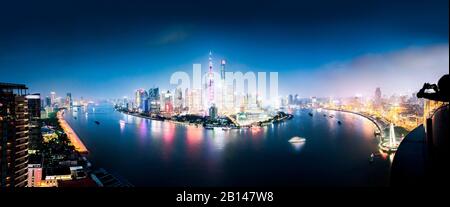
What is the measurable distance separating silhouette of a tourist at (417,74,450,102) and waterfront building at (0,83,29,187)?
5544 millimetres

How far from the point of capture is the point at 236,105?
2019cm

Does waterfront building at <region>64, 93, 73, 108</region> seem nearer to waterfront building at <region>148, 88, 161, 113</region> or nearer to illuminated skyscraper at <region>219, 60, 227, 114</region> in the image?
waterfront building at <region>148, 88, 161, 113</region>

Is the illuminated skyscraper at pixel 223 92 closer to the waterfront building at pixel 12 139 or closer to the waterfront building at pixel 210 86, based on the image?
the waterfront building at pixel 210 86

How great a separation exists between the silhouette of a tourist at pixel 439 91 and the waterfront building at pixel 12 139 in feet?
18.2

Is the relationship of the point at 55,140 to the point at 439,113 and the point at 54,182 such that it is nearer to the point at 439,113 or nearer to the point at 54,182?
the point at 54,182

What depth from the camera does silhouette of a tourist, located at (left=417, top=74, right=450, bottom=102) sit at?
65cm

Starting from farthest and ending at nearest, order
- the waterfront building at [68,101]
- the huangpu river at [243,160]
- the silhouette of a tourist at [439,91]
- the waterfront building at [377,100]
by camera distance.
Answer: the waterfront building at [68,101]
the waterfront building at [377,100]
the huangpu river at [243,160]
the silhouette of a tourist at [439,91]

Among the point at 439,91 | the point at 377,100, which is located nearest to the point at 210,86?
the point at 377,100

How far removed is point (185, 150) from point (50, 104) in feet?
55.4

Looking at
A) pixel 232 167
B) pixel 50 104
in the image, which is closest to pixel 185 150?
pixel 232 167

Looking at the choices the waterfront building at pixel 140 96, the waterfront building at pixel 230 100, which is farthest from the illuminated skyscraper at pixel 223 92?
the waterfront building at pixel 140 96

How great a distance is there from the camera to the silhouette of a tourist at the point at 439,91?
2.13 feet
